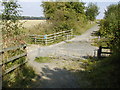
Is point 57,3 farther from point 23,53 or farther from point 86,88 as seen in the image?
point 86,88

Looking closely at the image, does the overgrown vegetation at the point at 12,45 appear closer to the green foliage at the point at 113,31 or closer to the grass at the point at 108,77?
the grass at the point at 108,77

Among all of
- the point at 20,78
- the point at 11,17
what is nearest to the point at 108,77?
the point at 20,78

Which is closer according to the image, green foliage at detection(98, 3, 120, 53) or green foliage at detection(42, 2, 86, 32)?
green foliage at detection(98, 3, 120, 53)

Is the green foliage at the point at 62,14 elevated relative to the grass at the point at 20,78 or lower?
elevated

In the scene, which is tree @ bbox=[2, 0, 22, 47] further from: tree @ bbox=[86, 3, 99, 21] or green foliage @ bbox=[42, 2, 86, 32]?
tree @ bbox=[86, 3, 99, 21]

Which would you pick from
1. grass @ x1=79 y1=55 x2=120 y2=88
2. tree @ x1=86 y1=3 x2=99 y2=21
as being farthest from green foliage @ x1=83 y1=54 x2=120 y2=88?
tree @ x1=86 y1=3 x2=99 y2=21

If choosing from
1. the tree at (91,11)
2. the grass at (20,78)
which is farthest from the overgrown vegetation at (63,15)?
the tree at (91,11)


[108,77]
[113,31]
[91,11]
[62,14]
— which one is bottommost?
[108,77]

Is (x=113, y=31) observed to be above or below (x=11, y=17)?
below

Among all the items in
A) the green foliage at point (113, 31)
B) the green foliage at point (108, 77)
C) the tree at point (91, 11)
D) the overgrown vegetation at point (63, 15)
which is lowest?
the green foliage at point (108, 77)

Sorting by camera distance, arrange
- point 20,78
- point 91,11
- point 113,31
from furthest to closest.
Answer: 1. point 91,11
2. point 113,31
3. point 20,78

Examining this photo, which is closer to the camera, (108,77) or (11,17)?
(108,77)

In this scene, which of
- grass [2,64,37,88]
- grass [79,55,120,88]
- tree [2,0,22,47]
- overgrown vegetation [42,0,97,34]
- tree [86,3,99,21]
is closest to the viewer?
grass [79,55,120,88]

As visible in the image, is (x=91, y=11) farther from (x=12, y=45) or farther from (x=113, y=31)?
(x=12, y=45)
